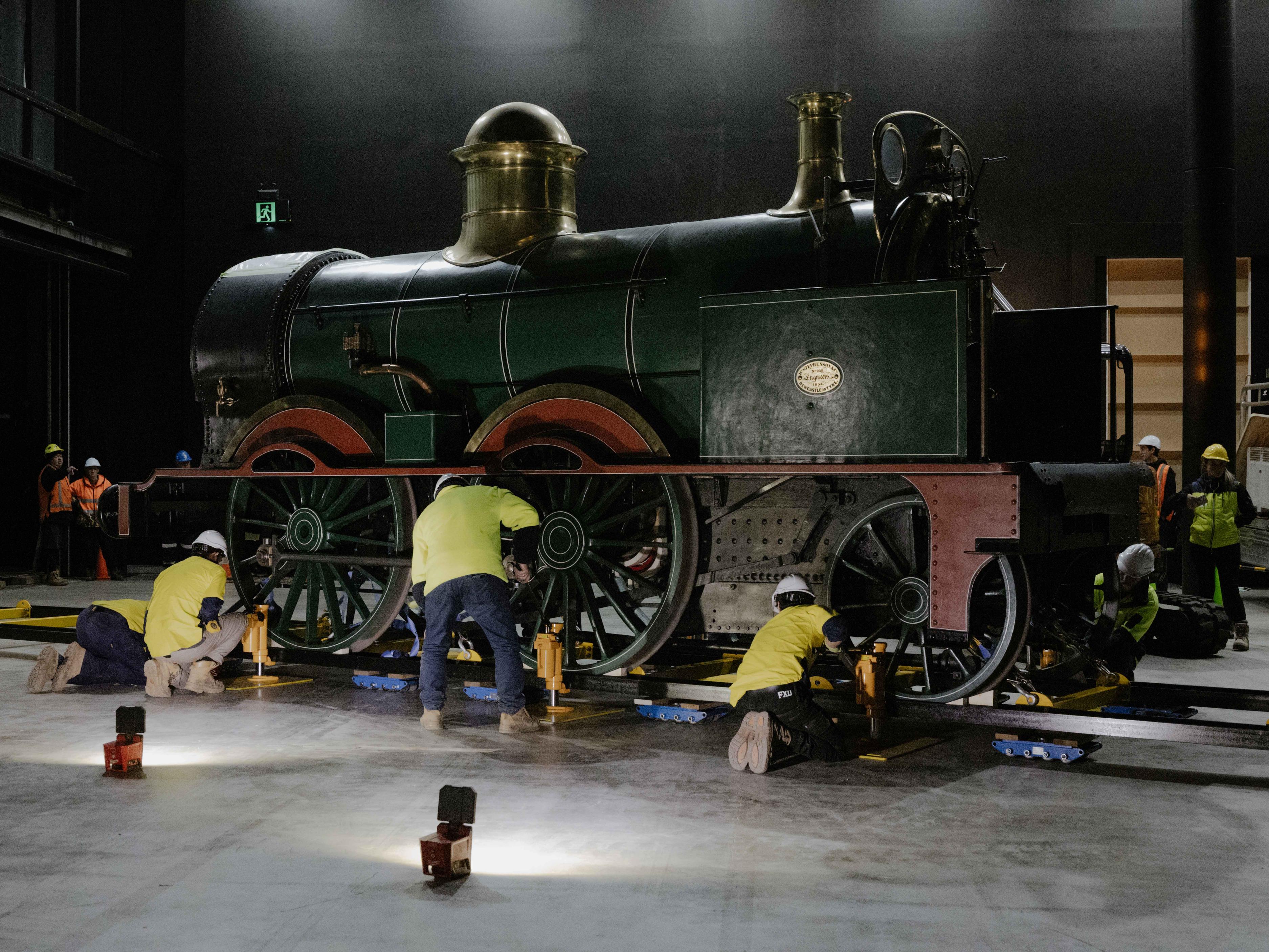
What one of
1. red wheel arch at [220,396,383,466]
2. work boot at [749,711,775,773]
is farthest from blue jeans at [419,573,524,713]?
red wheel arch at [220,396,383,466]

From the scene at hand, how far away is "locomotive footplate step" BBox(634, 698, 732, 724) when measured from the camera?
670 centimetres

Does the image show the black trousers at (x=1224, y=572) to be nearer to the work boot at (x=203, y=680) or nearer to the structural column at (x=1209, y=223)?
the structural column at (x=1209, y=223)

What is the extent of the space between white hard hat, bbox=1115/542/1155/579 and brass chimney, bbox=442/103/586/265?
4.05 m

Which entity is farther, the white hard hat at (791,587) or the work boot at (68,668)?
the work boot at (68,668)

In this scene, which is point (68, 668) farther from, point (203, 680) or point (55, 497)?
point (55, 497)

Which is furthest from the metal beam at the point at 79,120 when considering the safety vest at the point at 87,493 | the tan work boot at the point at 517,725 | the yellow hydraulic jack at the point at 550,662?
the tan work boot at the point at 517,725

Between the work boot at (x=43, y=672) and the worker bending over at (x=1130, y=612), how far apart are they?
246 inches

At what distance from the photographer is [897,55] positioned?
14.9 m

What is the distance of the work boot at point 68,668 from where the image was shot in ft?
25.6

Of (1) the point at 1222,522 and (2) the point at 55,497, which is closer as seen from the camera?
(1) the point at 1222,522

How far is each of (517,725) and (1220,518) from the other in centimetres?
628

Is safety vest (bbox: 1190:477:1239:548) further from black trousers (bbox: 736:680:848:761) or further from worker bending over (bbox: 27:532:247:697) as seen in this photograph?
worker bending over (bbox: 27:532:247:697)

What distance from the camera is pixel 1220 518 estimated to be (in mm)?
9891

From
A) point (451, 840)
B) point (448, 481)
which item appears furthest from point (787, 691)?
point (448, 481)
